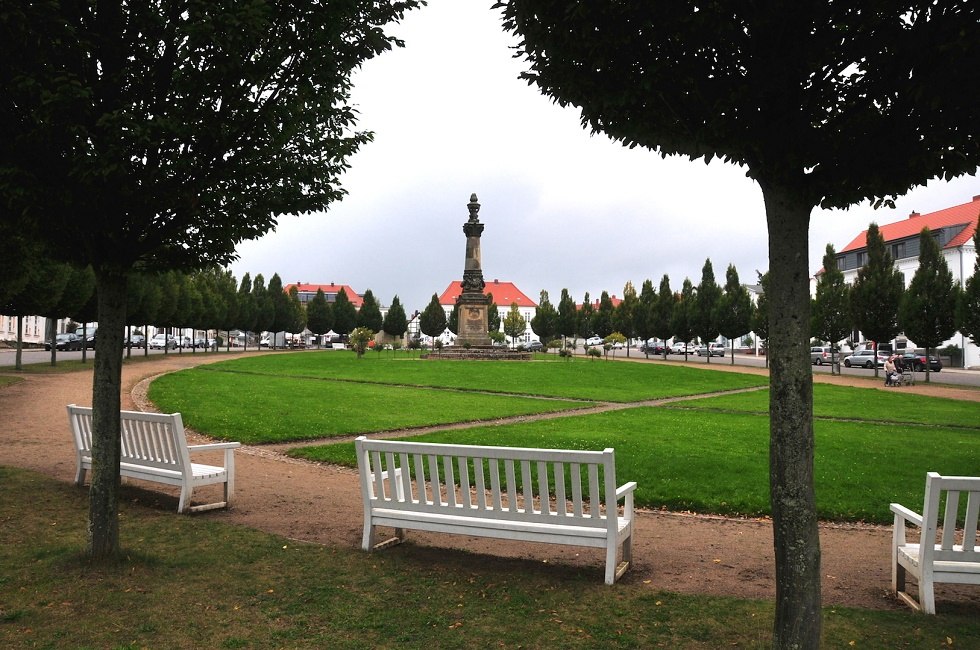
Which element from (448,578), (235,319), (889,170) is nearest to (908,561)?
(889,170)

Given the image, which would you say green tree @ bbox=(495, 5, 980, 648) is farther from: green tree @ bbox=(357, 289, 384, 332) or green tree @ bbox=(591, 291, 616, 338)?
green tree @ bbox=(357, 289, 384, 332)

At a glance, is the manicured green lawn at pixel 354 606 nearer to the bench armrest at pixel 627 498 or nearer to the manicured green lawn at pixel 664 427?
the bench armrest at pixel 627 498

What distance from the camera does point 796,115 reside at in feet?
11.3

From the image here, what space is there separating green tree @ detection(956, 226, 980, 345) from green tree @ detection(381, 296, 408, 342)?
7216 cm

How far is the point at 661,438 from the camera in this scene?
13.0 m

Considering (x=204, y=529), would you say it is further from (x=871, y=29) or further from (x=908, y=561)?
(x=871, y=29)

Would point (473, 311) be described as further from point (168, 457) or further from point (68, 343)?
point (168, 457)

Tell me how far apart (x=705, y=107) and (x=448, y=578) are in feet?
12.0

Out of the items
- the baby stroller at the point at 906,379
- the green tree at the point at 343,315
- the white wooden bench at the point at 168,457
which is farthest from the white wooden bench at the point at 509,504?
the green tree at the point at 343,315

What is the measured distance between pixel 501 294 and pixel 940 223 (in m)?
88.6

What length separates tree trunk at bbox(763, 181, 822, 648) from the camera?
3.46 meters

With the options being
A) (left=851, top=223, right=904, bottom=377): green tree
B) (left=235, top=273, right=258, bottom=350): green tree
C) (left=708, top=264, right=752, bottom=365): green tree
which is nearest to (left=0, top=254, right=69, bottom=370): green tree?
(left=235, top=273, right=258, bottom=350): green tree

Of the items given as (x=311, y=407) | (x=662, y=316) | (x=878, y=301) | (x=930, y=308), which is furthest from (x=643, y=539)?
(x=662, y=316)

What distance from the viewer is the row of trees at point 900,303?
33.4 m
